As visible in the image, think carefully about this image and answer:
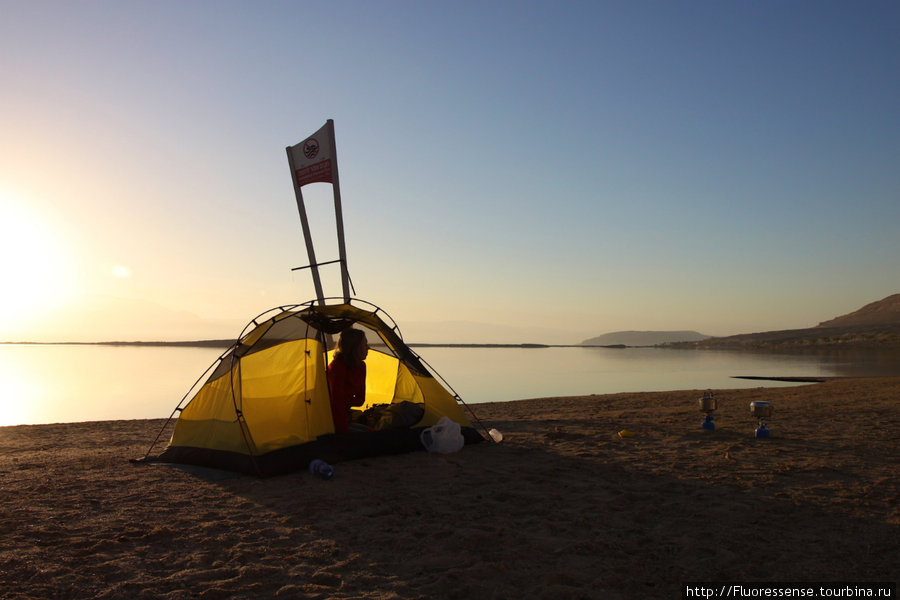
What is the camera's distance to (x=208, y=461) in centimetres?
707

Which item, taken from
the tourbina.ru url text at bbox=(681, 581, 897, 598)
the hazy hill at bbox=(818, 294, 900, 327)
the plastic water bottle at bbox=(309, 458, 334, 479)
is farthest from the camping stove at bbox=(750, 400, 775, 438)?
the hazy hill at bbox=(818, 294, 900, 327)

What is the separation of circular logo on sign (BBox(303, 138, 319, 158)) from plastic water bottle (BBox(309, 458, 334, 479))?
7174mm

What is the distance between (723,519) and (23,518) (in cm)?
593

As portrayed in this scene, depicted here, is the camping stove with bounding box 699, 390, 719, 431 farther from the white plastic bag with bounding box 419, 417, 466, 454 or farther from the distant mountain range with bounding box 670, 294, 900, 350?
the distant mountain range with bounding box 670, 294, 900, 350

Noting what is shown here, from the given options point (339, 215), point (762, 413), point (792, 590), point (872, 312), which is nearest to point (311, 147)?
point (339, 215)

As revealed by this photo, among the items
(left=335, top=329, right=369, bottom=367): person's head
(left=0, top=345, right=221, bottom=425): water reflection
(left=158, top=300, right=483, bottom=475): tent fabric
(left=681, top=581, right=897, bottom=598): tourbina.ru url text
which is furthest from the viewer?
(left=0, top=345, right=221, bottom=425): water reflection

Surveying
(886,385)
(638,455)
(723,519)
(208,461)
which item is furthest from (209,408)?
(886,385)

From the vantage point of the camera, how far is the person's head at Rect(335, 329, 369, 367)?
25.5ft

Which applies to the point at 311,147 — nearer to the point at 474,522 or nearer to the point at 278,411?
the point at 278,411

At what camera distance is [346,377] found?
7.79 meters

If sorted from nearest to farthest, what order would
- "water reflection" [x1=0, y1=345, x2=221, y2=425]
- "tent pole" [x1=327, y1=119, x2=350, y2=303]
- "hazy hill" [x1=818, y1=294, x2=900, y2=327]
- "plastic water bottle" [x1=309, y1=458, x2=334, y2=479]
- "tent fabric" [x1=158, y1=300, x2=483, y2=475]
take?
"plastic water bottle" [x1=309, y1=458, x2=334, y2=479], "tent fabric" [x1=158, y1=300, x2=483, y2=475], "tent pole" [x1=327, y1=119, x2=350, y2=303], "water reflection" [x1=0, y1=345, x2=221, y2=425], "hazy hill" [x1=818, y1=294, x2=900, y2=327]

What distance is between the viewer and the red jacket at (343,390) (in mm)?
7570

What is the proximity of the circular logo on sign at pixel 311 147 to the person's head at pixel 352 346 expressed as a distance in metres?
5.42

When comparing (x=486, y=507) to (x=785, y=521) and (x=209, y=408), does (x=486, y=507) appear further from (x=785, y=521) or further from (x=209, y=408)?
(x=209, y=408)
